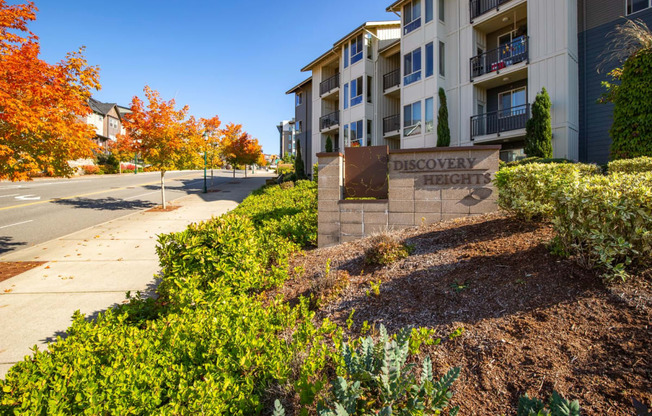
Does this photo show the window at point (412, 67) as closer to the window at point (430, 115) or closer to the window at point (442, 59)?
the window at point (442, 59)

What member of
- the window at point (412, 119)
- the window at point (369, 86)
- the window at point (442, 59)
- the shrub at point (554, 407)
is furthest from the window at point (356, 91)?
the shrub at point (554, 407)

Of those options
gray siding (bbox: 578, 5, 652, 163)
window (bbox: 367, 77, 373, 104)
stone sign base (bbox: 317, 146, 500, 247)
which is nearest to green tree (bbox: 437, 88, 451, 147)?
gray siding (bbox: 578, 5, 652, 163)

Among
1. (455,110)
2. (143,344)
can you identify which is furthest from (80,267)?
(455,110)

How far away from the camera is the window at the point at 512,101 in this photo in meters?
16.3

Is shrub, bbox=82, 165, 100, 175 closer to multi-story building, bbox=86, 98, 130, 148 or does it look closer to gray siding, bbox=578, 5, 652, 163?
multi-story building, bbox=86, 98, 130, 148

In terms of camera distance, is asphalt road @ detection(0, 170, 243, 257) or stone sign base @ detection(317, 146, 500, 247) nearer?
stone sign base @ detection(317, 146, 500, 247)

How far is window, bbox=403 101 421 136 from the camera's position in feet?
64.2

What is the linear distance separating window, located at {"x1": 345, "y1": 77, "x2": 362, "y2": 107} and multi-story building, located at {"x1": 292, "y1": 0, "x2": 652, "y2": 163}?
0.07 metres

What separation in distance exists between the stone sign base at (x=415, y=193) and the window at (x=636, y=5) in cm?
1351

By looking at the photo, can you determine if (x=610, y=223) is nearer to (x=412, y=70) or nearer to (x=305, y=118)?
(x=412, y=70)

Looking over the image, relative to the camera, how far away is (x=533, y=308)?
307cm

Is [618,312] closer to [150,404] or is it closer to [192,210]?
[150,404]

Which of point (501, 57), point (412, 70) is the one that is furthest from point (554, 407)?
point (412, 70)

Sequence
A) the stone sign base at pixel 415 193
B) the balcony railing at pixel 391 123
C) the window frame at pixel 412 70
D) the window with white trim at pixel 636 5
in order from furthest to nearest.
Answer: the balcony railing at pixel 391 123 → the window frame at pixel 412 70 → the window with white trim at pixel 636 5 → the stone sign base at pixel 415 193
